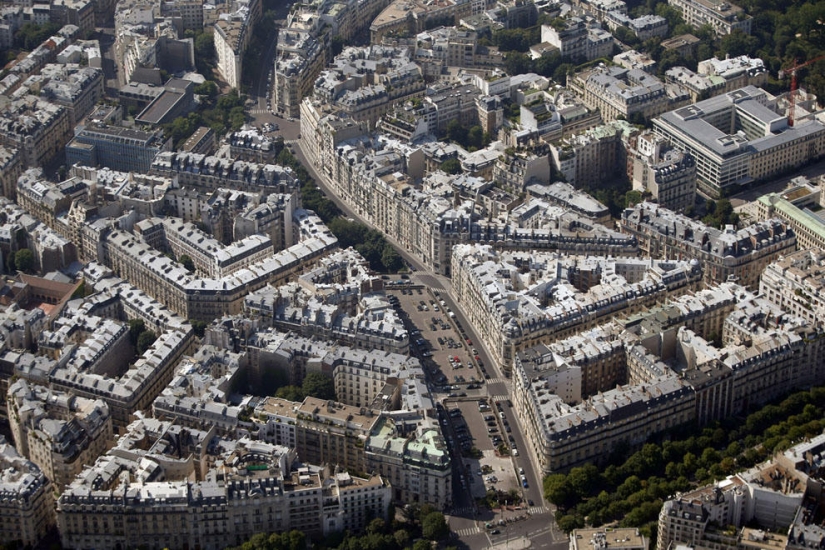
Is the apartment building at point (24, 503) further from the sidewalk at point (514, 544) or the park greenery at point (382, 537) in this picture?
the sidewalk at point (514, 544)

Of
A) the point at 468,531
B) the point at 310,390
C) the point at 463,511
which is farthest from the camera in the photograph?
the point at 310,390

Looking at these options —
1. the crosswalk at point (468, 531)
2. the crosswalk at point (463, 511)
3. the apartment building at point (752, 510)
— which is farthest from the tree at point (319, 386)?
the apartment building at point (752, 510)

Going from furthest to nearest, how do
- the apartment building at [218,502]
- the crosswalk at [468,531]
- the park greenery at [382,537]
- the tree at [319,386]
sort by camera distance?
1. the tree at [319,386]
2. the crosswalk at [468,531]
3. the apartment building at [218,502]
4. the park greenery at [382,537]

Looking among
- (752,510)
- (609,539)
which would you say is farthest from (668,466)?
(609,539)

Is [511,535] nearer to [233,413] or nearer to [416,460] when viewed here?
[416,460]

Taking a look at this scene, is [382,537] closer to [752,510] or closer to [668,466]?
[668,466]
